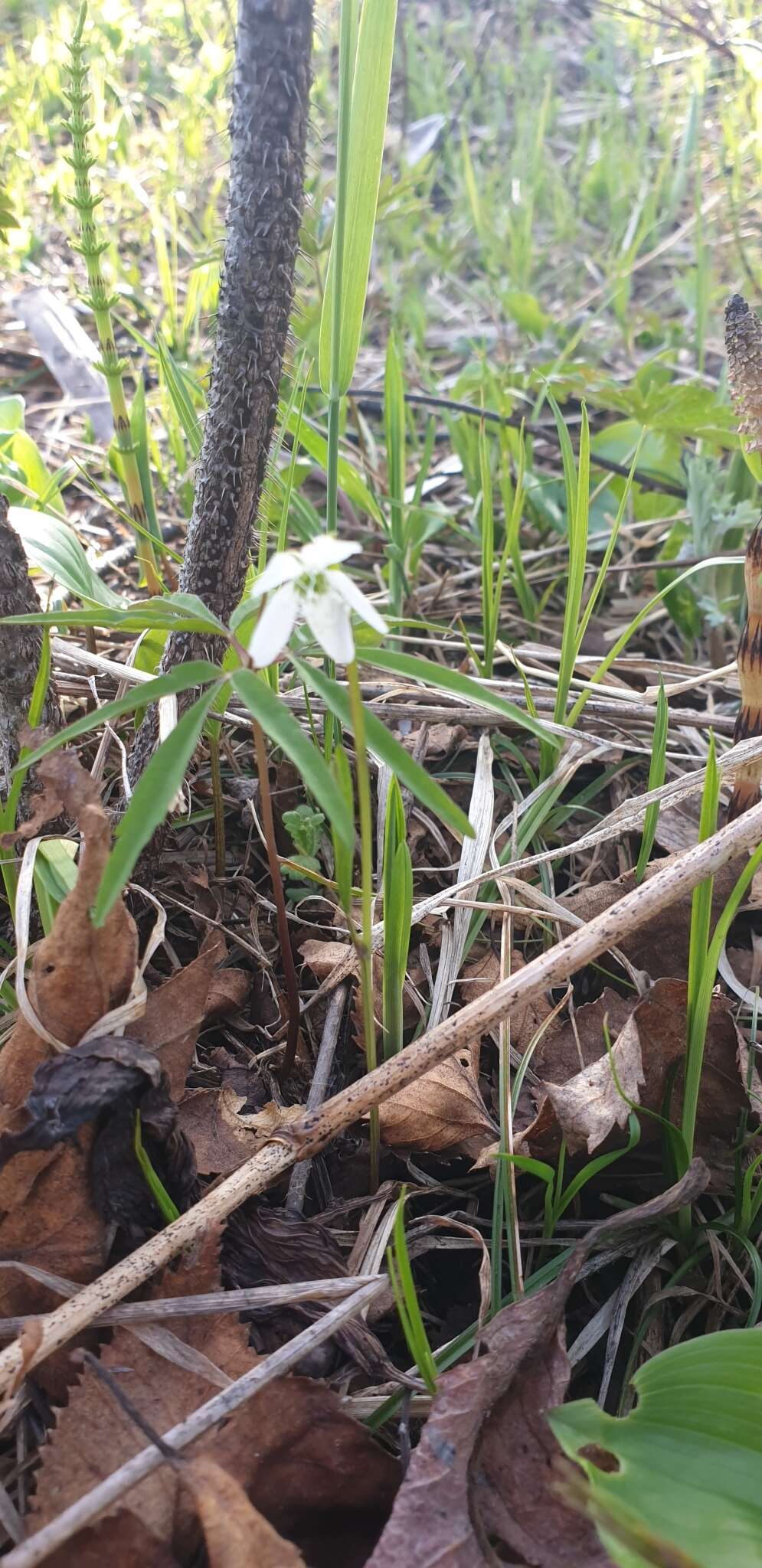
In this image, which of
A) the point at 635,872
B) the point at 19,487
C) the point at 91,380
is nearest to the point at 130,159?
the point at 91,380

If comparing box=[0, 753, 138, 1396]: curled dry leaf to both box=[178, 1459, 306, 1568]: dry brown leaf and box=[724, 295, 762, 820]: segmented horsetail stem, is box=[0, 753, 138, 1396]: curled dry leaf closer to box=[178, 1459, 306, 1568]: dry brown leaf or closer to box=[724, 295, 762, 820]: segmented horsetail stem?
box=[178, 1459, 306, 1568]: dry brown leaf

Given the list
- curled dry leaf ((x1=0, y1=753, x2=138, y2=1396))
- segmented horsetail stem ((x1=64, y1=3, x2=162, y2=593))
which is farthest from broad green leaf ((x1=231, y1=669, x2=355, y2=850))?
segmented horsetail stem ((x1=64, y1=3, x2=162, y2=593))

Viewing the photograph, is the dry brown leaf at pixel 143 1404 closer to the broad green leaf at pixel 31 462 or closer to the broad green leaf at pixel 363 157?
the broad green leaf at pixel 363 157

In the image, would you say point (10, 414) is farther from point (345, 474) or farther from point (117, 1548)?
point (117, 1548)

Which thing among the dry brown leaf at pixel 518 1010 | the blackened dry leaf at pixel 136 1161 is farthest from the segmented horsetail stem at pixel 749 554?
the blackened dry leaf at pixel 136 1161

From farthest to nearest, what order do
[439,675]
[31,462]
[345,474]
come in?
[345,474] → [31,462] → [439,675]

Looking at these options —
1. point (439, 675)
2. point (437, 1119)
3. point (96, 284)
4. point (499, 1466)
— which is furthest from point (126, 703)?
point (96, 284)
